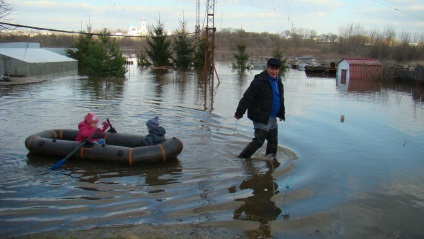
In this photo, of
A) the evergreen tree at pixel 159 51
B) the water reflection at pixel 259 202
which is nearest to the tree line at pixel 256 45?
the evergreen tree at pixel 159 51

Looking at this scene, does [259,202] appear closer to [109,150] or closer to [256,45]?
[109,150]

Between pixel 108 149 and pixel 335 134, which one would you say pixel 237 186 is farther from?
pixel 335 134

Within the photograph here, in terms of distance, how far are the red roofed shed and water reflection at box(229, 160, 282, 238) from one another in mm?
29654

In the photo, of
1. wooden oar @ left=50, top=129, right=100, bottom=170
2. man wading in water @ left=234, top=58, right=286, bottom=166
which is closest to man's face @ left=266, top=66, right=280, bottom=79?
man wading in water @ left=234, top=58, right=286, bottom=166

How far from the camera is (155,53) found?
4919cm

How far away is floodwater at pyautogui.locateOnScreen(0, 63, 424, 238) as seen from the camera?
534 cm

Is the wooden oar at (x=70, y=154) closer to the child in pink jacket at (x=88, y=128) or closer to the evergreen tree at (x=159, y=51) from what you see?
the child in pink jacket at (x=88, y=128)

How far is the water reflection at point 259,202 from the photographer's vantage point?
211 inches

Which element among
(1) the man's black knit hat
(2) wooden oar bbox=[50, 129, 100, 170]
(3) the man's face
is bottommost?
(2) wooden oar bbox=[50, 129, 100, 170]

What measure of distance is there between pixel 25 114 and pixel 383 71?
1220 inches

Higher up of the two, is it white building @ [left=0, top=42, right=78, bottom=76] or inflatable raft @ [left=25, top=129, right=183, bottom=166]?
white building @ [left=0, top=42, right=78, bottom=76]

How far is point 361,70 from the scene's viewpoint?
120 ft

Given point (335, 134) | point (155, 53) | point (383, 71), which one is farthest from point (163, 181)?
point (155, 53)

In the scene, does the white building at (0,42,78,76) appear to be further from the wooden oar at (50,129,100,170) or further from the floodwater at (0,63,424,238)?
the wooden oar at (50,129,100,170)
